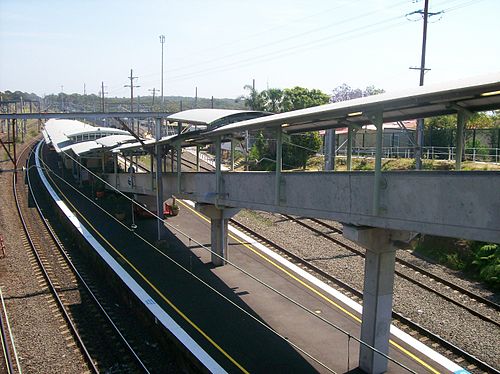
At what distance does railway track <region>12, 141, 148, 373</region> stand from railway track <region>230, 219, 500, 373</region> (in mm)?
8366

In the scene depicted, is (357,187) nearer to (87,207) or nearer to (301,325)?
(301,325)

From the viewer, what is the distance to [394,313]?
15.5 meters

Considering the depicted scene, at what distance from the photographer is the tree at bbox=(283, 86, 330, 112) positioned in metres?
47.4

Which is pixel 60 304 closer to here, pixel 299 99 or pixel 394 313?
pixel 394 313

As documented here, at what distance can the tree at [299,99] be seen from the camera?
47438 millimetres

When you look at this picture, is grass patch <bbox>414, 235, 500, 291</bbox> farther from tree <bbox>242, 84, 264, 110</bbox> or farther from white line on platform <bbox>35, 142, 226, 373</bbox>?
tree <bbox>242, 84, 264, 110</bbox>

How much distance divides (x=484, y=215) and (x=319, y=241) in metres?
14.8

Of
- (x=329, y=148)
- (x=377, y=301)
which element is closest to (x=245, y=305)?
(x=377, y=301)

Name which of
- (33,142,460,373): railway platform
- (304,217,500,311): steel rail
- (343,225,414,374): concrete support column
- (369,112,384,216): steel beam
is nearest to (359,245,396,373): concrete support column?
(343,225,414,374): concrete support column

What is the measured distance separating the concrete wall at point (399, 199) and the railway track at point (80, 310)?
6.20 meters

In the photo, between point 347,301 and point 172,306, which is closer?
point 172,306

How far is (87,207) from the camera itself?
31531 mm

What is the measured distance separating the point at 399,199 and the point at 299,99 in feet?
126

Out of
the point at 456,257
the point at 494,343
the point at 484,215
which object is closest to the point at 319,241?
the point at 456,257
